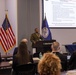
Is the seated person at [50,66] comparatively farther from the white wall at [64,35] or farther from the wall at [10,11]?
the white wall at [64,35]

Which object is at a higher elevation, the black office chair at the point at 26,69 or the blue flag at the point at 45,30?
the blue flag at the point at 45,30

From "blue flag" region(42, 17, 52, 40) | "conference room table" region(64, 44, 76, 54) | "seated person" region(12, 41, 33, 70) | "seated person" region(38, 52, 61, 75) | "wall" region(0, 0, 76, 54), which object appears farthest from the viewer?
"blue flag" region(42, 17, 52, 40)

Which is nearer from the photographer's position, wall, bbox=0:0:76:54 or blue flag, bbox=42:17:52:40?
wall, bbox=0:0:76:54

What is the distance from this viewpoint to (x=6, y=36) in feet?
29.0

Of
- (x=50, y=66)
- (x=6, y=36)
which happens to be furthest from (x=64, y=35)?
(x=50, y=66)

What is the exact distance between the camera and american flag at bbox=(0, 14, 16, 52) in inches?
347

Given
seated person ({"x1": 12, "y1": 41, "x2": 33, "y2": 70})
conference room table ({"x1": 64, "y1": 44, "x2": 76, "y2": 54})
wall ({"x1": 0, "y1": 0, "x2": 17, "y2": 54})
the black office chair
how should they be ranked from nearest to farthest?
the black office chair, seated person ({"x1": 12, "y1": 41, "x2": 33, "y2": 70}), conference room table ({"x1": 64, "y1": 44, "x2": 76, "y2": 54}), wall ({"x1": 0, "y1": 0, "x2": 17, "y2": 54})

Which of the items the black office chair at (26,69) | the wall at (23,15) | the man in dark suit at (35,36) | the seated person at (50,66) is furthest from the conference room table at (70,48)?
the seated person at (50,66)

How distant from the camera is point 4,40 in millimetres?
8844

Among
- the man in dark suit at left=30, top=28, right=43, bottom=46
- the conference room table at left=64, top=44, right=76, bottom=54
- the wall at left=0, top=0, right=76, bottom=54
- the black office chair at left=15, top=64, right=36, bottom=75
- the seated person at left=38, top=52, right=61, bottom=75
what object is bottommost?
the conference room table at left=64, top=44, right=76, bottom=54

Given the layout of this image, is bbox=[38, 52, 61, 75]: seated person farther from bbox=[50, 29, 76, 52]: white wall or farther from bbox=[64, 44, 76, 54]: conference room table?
bbox=[50, 29, 76, 52]: white wall

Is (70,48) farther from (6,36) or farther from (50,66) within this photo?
(50,66)

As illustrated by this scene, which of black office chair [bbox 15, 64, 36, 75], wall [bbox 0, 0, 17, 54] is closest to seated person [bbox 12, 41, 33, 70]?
Answer: black office chair [bbox 15, 64, 36, 75]

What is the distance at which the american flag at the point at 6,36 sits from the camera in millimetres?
8812
